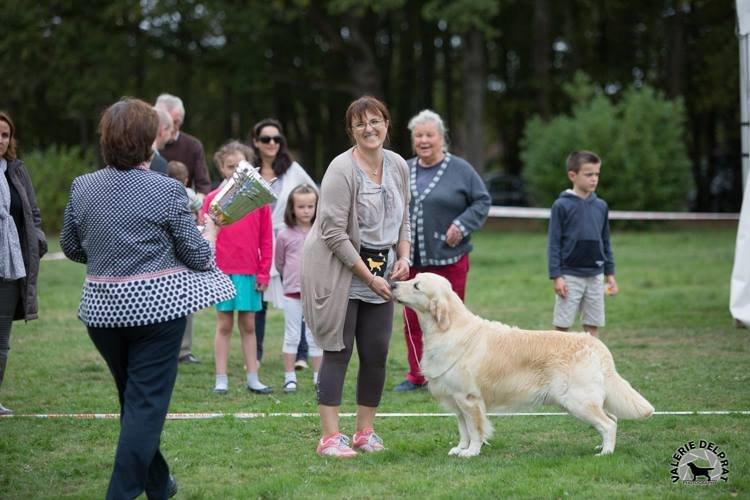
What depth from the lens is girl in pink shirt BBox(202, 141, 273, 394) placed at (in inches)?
313

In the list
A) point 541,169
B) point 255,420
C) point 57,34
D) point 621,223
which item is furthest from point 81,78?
point 255,420

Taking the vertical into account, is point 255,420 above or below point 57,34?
below

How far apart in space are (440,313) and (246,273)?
2498mm

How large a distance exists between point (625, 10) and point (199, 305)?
112 feet

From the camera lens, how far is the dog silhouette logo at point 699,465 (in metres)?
5.24

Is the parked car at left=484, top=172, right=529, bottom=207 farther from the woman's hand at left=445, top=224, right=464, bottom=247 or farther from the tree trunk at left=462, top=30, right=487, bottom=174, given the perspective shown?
the woman's hand at left=445, top=224, right=464, bottom=247

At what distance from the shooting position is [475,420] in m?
5.89

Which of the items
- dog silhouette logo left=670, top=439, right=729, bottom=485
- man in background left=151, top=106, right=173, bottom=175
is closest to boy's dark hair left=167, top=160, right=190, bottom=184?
man in background left=151, top=106, right=173, bottom=175

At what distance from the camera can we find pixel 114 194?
14.9 ft

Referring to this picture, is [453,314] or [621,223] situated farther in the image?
[621,223]

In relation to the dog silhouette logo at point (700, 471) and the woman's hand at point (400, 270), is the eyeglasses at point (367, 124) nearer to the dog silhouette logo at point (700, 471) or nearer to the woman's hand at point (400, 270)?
→ the woman's hand at point (400, 270)

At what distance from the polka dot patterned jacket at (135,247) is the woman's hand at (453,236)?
134 inches

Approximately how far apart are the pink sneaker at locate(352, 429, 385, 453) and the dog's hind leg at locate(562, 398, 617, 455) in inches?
44.5

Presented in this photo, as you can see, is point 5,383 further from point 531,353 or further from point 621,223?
point 621,223
